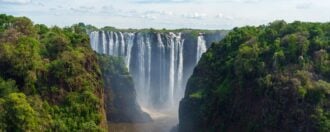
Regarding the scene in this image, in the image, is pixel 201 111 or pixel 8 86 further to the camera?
pixel 201 111

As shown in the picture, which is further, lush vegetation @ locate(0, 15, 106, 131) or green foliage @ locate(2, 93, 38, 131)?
lush vegetation @ locate(0, 15, 106, 131)

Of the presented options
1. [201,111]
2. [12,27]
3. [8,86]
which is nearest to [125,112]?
[201,111]

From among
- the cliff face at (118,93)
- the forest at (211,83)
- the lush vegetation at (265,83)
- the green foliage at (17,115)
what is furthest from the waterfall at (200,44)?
the green foliage at (17,115)

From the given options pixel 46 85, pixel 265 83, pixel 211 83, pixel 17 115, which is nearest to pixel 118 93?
pixel 211 83

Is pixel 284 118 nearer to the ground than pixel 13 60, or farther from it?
nearer to the ground

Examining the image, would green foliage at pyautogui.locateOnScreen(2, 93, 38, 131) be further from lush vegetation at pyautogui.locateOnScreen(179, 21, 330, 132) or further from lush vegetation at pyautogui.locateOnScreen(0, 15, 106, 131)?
lush vegetation at pyautogui.locateOnScreen(179, 21, 330, 132)

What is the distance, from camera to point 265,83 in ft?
125

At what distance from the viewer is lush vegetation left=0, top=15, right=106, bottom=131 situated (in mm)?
34375

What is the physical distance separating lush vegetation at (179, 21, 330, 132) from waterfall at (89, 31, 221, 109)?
36.8ft

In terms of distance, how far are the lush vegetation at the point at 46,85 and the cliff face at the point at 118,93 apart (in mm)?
7832

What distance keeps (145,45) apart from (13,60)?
23033mm

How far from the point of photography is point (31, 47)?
3853 centimetres

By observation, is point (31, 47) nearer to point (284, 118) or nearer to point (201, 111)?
point (201, 111)

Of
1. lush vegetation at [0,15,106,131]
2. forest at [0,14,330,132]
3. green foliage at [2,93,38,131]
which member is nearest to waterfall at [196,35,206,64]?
forest at [0,14,330,132]
